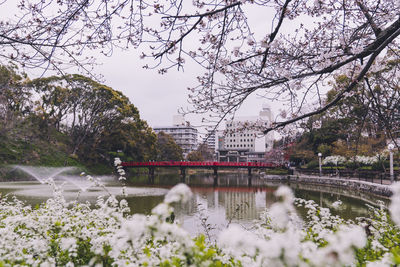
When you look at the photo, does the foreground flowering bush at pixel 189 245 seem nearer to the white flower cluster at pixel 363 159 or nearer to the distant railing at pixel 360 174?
the distant railing at pixel 360 174

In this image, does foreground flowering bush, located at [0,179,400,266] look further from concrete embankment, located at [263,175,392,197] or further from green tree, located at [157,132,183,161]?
green tree, located at [157,132,183,161]

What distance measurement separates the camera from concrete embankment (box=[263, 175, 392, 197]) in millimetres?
14938

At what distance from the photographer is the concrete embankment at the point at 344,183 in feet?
49.0

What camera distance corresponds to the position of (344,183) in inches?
821

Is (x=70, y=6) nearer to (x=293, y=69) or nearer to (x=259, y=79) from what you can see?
(x=259, y=79)

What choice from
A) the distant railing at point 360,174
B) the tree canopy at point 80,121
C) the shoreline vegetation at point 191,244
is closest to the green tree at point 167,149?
the tree canopy at point 80,121

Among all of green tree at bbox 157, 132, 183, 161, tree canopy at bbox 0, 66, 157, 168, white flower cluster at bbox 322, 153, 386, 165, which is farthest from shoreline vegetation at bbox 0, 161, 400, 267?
green tree at bbox 157, 132, 183, 161

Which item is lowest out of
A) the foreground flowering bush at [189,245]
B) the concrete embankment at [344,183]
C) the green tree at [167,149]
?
the concrete embankment at [344,183]

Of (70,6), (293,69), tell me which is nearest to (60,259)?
(70,6)

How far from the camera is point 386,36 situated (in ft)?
10.5

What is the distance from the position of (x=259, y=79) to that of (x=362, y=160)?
2363 centimetres

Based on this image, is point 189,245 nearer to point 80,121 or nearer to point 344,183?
point 344,183

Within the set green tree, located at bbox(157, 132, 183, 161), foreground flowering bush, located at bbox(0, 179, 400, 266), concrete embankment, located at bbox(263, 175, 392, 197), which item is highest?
green tree, located at bbox(157, 132, 183, 161)

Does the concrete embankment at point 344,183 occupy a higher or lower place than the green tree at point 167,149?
lower
